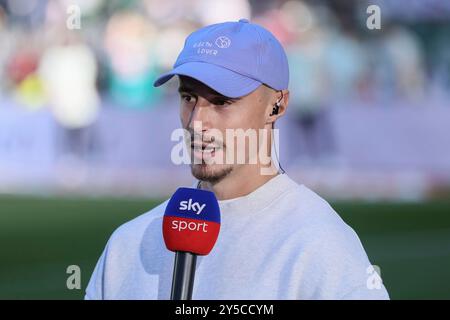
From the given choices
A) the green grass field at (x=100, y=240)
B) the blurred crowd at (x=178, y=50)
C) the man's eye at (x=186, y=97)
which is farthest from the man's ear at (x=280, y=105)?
the blurred crowd at (x=178, y=50)

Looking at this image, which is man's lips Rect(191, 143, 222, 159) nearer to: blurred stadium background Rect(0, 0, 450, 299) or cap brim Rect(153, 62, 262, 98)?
cap brim Rect(153, 62, 262, 98)

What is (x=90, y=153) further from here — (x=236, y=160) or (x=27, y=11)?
(x=236, y=160)

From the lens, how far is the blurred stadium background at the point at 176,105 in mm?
16125

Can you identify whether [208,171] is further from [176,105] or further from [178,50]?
[178,50]

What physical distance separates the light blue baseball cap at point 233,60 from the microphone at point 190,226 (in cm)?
30

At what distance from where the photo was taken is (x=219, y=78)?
2.76 m

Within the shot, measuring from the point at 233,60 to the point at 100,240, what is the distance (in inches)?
383

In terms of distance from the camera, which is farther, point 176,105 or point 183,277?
point 176,105

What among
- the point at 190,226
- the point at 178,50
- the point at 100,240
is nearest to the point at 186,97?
the point at 190,226

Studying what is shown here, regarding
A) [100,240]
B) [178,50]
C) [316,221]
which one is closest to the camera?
[316,221]

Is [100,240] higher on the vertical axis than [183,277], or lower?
lower

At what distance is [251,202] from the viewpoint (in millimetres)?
2848

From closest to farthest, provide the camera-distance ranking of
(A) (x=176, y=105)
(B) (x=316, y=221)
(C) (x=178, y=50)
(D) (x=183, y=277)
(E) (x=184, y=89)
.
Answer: (D) (x=183, y=277)
(B) (x=316, y=221)
(E) (x=184, y=89)
(A) (x=176, y=105)
(C) (x=178, y=50)

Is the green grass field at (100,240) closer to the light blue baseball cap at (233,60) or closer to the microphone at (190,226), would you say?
the light blue baseball cap at (233,60)
